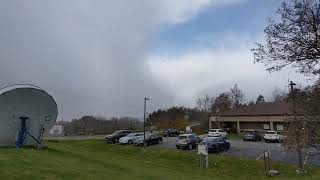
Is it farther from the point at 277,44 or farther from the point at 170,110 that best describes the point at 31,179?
the point at 170,110

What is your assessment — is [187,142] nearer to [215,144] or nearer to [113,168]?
[215,144]

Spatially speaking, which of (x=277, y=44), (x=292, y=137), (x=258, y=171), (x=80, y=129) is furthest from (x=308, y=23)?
(x=80, y=129)

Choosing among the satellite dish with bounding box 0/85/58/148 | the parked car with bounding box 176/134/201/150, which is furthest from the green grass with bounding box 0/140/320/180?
the parked car with bounding box 176/134/201/150

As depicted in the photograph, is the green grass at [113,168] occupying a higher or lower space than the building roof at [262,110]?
lower

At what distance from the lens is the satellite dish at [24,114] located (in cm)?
2952

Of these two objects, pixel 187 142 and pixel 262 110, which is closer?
pixel 187 142

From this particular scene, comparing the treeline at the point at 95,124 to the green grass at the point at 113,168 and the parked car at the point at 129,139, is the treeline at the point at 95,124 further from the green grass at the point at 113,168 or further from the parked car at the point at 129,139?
the green grass at the point at 113,168

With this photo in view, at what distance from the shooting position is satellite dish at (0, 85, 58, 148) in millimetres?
29516

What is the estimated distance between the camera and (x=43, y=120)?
3152 cm

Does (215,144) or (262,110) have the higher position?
(262,110)

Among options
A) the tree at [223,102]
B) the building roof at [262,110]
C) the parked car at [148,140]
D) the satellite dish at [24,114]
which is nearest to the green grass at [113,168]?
the satellite dish at [24,114]

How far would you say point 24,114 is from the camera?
30.4 m

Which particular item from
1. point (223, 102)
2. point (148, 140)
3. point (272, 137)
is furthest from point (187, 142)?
point (223, 102)

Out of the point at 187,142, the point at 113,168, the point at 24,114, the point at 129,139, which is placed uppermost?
the point at 24,114
